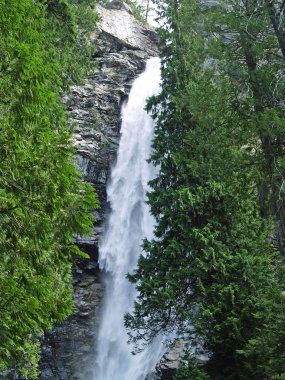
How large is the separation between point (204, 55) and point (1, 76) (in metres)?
9.60

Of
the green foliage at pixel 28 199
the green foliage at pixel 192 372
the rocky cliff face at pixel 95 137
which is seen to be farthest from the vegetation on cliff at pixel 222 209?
the rocky cliff face at pixel 95 137

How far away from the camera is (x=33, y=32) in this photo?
7406mm

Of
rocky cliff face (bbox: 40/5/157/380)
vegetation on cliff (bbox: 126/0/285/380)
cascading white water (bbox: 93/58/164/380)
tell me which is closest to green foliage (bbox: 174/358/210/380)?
vegetation on cliff (bbox: 126/0/285/380)

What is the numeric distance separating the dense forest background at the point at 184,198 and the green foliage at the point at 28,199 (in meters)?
0.02

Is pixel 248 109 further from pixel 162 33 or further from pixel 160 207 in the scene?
pixel 162 33

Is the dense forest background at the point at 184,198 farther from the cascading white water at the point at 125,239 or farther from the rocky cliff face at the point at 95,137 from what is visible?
the cascading white water at the point at 125,239

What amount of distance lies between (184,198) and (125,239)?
367 inches

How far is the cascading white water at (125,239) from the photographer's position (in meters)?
17.3

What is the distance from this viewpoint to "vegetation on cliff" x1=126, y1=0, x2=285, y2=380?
10336mm

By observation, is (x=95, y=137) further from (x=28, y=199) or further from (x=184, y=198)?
(x=28, y=199)

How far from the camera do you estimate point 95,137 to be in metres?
22.8

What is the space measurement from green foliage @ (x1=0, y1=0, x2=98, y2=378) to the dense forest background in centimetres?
2

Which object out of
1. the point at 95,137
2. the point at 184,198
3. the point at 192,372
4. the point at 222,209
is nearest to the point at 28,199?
the point at 192,372

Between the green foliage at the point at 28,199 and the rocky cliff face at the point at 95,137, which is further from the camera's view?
the rocky cliff face at the point at 95,137
